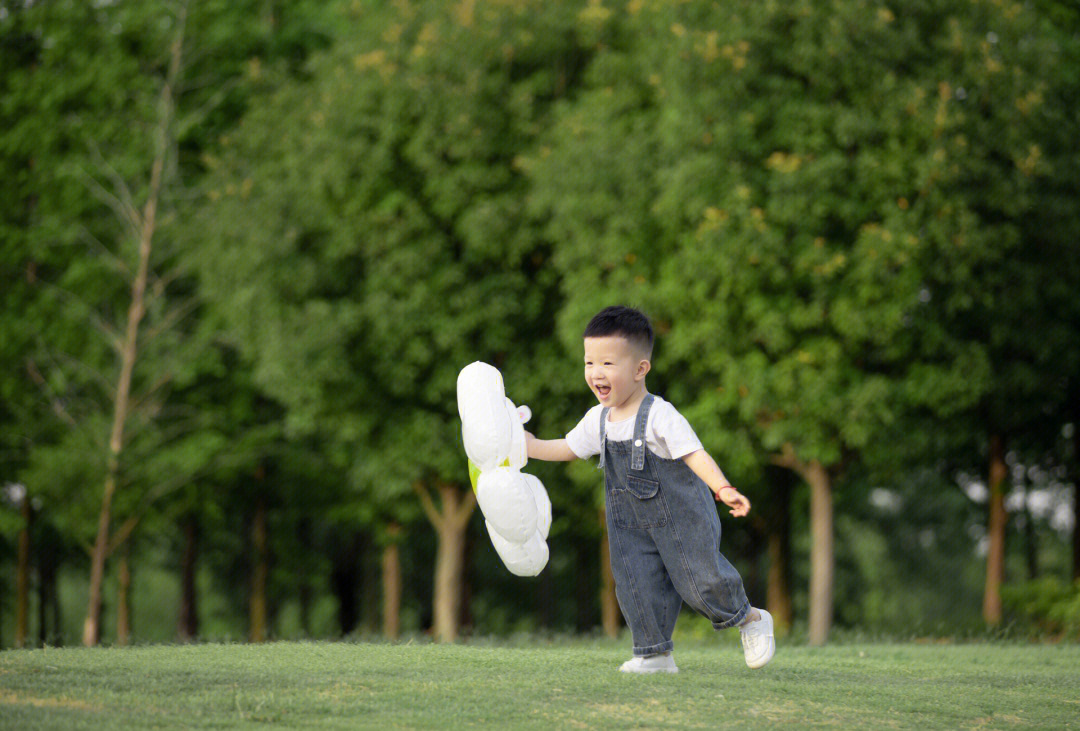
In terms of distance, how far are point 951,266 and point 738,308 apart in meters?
2.92

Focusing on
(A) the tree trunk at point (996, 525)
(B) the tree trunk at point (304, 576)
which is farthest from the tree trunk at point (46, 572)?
(A) the tree trunk at point (996, 525)

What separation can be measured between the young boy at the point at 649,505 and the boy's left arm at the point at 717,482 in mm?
12

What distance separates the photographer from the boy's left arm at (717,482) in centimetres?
585

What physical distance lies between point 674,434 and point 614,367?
454 millimetres

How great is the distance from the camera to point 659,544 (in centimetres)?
651

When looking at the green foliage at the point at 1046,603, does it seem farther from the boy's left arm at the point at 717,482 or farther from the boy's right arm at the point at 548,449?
the boy's left arm at the point at 717,482

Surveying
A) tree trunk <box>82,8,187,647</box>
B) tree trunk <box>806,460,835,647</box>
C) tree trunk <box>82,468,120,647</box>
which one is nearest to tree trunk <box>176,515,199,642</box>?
tree trunk <box>82,8,187,647</box>

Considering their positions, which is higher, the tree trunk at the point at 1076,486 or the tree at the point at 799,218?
the tree at the point at 799,218

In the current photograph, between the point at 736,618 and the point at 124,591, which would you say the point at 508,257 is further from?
the point at 736,618

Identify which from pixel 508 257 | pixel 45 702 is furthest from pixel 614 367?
pixel 508 257

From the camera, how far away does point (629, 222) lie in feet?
60.8

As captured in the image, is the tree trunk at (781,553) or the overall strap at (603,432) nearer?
Result: the overall strap at (603,432)

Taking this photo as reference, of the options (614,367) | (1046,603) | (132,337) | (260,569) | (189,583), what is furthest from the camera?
(260,569)

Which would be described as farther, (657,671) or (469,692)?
(657,671)
